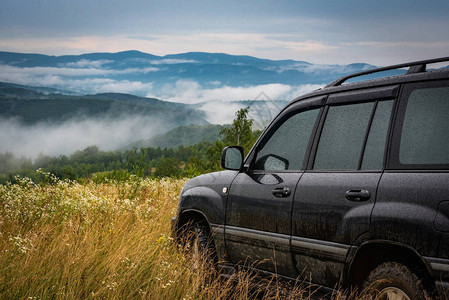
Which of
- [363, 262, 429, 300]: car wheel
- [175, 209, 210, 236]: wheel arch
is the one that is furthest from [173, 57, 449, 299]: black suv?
[175, 209, 210, 236]: wheel arch

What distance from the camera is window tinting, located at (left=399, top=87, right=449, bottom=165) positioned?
308 centimetres

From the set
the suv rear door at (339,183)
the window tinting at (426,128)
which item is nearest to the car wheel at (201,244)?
the suv rear door at (339,183)

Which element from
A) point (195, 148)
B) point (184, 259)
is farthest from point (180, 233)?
point (195, 148)

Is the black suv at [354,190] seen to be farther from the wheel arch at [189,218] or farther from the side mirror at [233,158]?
the wheel arch at [189,218]

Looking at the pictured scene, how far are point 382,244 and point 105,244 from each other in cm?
323

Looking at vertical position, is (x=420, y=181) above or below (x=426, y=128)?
below

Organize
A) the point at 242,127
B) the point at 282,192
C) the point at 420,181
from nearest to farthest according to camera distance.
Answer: the point at 420,181
the point at 282,192
the point at 242,127

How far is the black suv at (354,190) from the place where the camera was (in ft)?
9.98

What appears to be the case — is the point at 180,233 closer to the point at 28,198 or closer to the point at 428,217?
the point at 28,198

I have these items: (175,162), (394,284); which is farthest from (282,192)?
(175,162)

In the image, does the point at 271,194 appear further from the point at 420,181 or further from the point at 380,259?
the point at 420,181

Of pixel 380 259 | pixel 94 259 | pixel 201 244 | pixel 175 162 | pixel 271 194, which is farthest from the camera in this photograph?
pixel 175 162

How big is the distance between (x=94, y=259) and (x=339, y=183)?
262cm

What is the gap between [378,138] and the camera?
3523 mm
